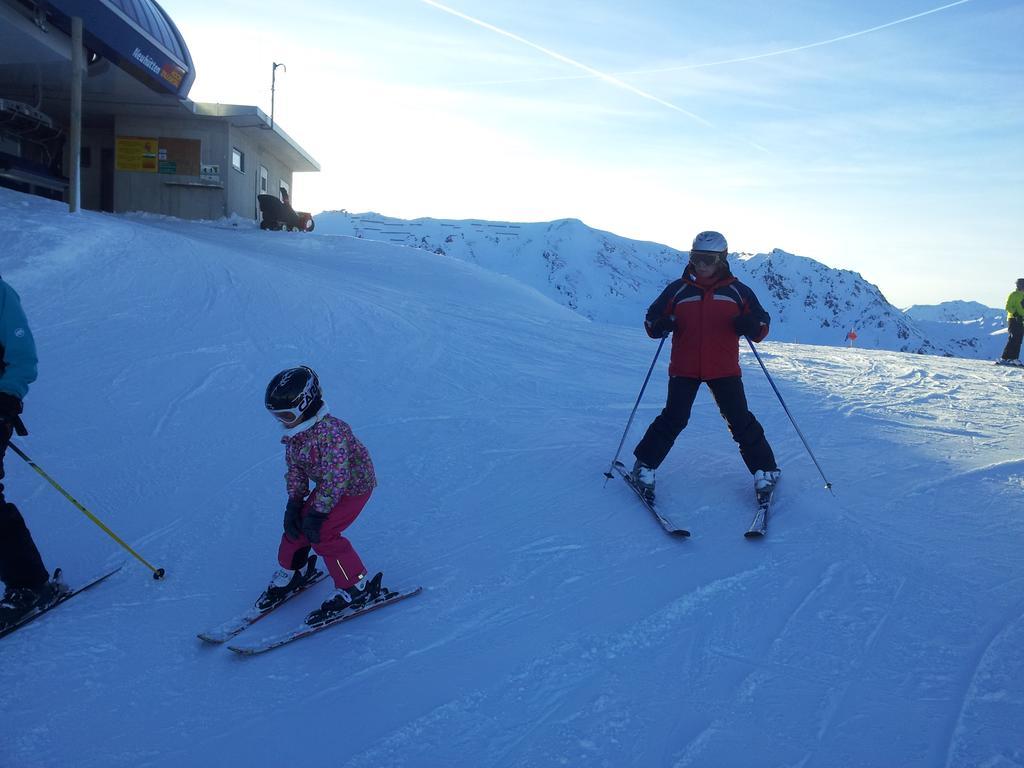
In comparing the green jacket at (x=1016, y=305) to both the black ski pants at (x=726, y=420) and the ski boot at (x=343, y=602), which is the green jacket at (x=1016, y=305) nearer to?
the black ski pants at (x=726, y=420)

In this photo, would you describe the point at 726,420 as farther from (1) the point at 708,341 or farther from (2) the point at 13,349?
(2) the point at 13,349

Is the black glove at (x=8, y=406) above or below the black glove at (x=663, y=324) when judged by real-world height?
below

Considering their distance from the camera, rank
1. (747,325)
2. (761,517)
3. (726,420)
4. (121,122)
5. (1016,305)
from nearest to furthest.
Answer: (761,517) < (747,325) < (726,420) < (1016,305) < (121,122)

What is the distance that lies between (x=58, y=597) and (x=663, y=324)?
3.85 metres

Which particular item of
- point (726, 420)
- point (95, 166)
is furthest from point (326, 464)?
point (95, 166)

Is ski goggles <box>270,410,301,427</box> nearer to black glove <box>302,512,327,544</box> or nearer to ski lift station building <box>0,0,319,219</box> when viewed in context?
black glove <box>302,512,327,544</box>

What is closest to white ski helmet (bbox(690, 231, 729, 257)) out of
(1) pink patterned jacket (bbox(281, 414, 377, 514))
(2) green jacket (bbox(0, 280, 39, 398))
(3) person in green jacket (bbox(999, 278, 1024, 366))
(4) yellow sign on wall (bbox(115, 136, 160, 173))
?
(1) pink patterned jacket (bbox(281, 414, 377, 514))

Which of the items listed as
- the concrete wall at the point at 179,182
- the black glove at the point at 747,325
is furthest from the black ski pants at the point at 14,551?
the concrete wall at the point at 179,182

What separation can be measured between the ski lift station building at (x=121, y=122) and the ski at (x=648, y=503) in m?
10.6

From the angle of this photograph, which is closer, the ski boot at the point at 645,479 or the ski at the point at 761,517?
the ski at the point at 761,517

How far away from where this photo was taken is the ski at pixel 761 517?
14.4 ft

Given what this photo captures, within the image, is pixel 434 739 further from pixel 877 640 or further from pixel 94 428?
pixel 94 428

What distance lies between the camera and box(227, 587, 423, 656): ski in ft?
10.8

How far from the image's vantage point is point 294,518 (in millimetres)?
3494
